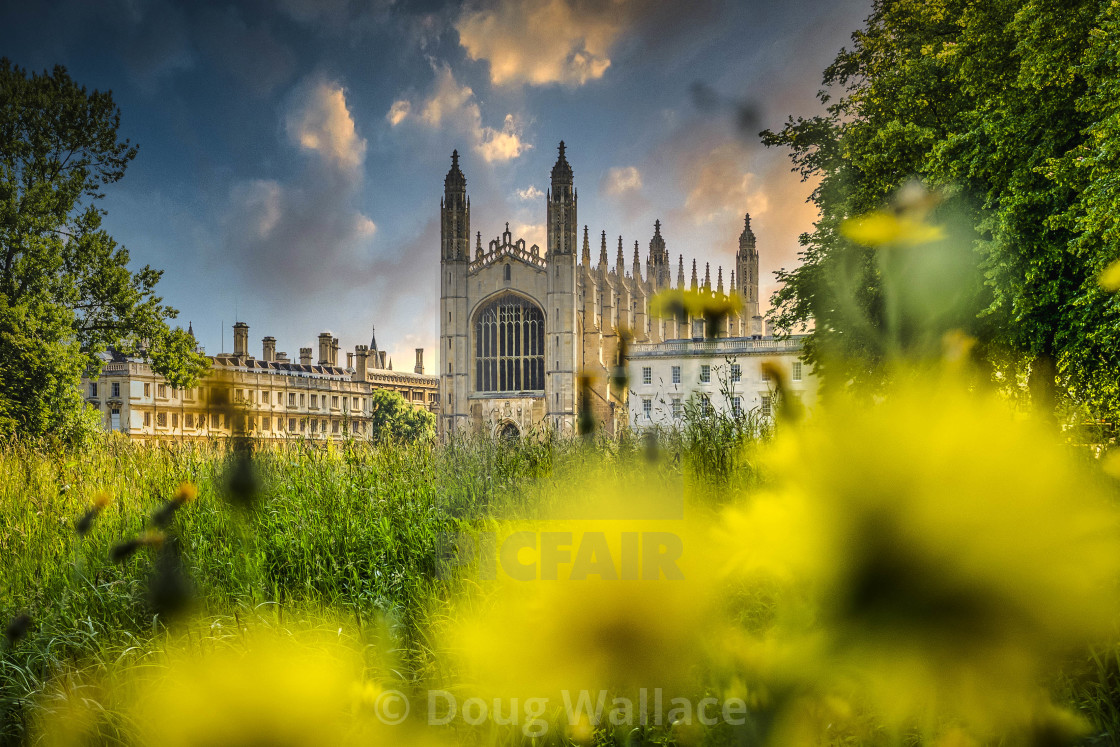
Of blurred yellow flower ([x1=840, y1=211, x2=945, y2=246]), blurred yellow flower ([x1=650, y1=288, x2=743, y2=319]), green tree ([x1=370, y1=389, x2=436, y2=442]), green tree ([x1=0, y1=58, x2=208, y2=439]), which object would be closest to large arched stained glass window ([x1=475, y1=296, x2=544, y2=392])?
green tree ([x1=370, y1=389, x2=436, y2=442])

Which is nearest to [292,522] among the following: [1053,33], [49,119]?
[1053,33]

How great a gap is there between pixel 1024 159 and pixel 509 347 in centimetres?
3916

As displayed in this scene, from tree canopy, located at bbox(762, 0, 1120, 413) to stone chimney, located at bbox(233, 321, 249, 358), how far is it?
4005 centimetres

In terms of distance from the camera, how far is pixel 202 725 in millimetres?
902

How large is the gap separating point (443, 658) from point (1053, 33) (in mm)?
10951

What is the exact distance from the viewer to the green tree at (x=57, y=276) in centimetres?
1309

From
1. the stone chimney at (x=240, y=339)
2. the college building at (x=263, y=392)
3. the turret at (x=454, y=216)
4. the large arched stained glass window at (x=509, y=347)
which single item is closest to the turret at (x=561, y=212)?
the large arched stained glass window at (x=509, y=347)

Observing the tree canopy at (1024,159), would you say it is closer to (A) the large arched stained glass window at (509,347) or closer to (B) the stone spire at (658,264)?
(A) the large arched stained glass window at (509,347)

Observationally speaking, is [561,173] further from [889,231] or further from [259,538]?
[889,231]

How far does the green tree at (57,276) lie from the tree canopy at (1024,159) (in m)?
13.1

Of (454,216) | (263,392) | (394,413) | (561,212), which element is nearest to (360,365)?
(394,413)

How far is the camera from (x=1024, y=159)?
969 cm

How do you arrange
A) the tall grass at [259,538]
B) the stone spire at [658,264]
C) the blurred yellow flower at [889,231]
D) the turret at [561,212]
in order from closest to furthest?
the blurred yellow flower at [889,231] < the tall grass at [259,538] < the turret at [561,212] < the stone spire at [658,264]

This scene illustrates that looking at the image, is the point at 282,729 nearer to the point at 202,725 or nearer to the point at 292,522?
the point at 202,725
